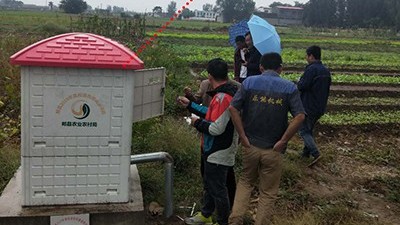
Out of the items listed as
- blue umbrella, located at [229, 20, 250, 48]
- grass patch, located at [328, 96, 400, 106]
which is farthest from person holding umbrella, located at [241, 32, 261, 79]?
grass patch, located at [328, 96, 400, 106]

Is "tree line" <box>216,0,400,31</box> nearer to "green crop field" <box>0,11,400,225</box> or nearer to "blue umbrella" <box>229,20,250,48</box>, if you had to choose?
"green crop field" <box>0,11,400,225</box>

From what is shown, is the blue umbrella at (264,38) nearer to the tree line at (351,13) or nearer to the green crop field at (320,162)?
the green crop field at (320,162)

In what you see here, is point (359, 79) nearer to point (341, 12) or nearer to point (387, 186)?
point (387, 186)

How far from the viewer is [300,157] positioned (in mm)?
6941

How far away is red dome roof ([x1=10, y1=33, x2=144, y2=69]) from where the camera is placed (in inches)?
136

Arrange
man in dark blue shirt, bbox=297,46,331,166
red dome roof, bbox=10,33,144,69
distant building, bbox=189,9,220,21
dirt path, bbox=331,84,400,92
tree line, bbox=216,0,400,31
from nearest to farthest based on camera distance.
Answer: red dome roof, bbox=10,33,144,69, man in dark blue shirt, bbox=297,46,331,166, dirt path, bbox=331,84,400,92, tree line, bbox=216,0,400,31, distant building, bbox=189,9,220,21

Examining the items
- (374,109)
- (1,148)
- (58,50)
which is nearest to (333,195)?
(58,50)

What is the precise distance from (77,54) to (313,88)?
399cm

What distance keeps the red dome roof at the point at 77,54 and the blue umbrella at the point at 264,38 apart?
2961 millimetres

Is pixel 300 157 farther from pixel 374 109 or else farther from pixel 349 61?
pixel 349 61

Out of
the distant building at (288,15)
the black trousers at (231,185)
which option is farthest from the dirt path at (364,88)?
the distant building at (288,15)

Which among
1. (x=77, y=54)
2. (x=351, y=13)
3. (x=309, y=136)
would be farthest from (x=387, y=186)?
(x=351, y=13)

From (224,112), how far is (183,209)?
55.3 inches

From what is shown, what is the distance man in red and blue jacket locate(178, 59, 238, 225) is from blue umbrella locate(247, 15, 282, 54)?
218cm
